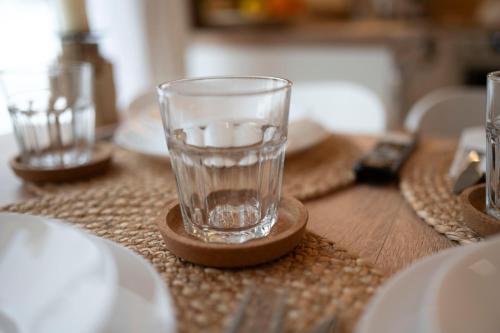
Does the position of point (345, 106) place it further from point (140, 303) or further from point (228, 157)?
point (140, 303)

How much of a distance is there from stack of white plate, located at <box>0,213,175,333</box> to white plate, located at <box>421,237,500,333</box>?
0.58 ft

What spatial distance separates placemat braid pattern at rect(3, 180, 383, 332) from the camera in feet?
1.21

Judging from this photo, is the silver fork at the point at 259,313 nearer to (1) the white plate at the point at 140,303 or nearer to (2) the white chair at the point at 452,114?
(1) the white plate at the point at 140,303

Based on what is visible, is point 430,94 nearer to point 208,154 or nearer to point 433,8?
point 433,8

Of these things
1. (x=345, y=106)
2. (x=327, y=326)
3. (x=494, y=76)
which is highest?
(x=494, y=76)

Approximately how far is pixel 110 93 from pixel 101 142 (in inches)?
6.3

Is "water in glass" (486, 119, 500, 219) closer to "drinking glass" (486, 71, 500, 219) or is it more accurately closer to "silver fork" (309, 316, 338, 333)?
"drinking glass" (486, 71, 500, 219)

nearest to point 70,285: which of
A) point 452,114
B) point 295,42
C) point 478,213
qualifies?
point 478,213

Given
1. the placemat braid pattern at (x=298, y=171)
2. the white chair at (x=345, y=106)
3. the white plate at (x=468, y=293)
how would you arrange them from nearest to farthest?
the white plate at (x=468, y=293) < the placemat braid pattern at (x=298, y=171) < the white chair at (x=345, y=106)

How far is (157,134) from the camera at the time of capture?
81 centimetres

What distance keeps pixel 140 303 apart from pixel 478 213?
343 millimetres

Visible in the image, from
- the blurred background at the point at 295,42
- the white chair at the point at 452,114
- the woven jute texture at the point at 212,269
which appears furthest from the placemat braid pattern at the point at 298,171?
the blurred background at the point at 295,42

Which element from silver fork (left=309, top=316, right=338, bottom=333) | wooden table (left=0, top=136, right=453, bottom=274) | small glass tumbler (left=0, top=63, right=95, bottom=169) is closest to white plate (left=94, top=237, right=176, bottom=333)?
silver fork (left=309, top=316, right=338, bottom=333)

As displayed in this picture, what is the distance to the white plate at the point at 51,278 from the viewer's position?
33 cm
